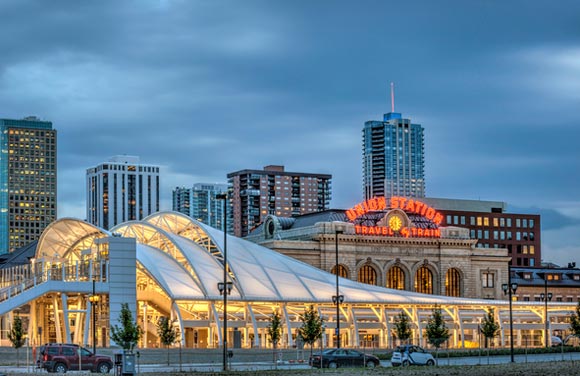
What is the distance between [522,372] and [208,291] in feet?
207

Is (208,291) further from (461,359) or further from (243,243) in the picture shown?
(461,359)

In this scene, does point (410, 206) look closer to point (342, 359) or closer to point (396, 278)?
point (396, 278)

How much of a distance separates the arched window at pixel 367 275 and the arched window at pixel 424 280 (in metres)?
8.21

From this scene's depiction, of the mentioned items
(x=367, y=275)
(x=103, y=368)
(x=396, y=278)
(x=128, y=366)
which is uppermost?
(x=367, y=275)

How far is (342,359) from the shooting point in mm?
84812

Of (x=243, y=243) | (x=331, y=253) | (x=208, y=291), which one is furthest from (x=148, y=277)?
(x=331, y=253)

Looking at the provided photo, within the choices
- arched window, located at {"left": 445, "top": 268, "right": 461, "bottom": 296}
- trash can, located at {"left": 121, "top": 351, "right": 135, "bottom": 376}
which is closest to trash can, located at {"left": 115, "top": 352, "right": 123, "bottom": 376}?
trash can, located at {"left": 121, "top": 351, "right": 135, "bottom": 376}

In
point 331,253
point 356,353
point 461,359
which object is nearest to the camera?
point 356,353

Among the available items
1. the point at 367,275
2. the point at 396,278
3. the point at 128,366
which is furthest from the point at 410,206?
the point at 128,366

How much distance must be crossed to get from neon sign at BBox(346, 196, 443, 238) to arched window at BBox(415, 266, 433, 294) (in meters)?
5.69

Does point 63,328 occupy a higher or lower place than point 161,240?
lower

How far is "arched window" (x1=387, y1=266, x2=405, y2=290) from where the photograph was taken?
18125 centimetres

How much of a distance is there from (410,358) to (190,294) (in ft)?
141

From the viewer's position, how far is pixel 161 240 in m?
137
